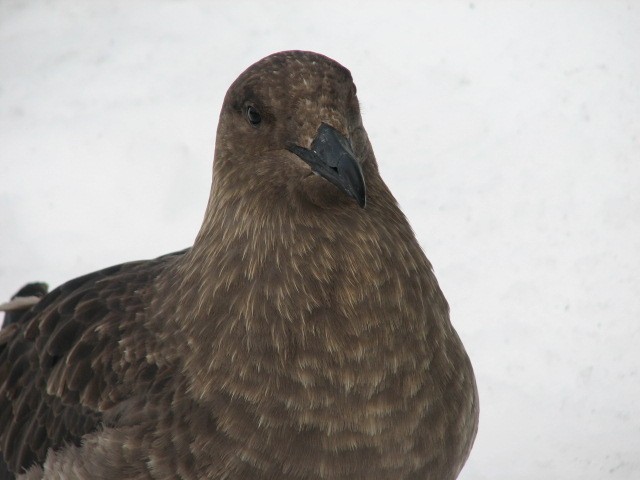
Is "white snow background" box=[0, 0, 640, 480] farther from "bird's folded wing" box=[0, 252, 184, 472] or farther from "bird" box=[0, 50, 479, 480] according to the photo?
"bird's folded wing" box=[0, 252, 184, 472]

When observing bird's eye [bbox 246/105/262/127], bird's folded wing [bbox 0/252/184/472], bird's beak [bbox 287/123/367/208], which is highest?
bird's eye [bbox 246/105/262/127]

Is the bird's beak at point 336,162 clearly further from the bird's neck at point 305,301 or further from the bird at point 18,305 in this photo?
the bird at point 18,305

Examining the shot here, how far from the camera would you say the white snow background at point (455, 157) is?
15.6ft

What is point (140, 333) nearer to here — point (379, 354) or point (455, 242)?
point (379, 354)

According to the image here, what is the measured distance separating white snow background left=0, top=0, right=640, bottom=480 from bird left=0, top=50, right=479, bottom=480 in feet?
4.62

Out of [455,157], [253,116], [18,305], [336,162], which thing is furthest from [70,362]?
[455,157]

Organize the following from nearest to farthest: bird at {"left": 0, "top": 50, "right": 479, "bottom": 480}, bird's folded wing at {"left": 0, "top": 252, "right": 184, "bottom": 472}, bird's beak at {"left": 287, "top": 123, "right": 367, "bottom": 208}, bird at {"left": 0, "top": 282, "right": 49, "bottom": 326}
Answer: bird's beak at {"left": 287, "top": 123, "right": 367, "bottom": 208} → bird at {"left": 0, "top": 50, "right": 479, "bottom": 480} → bird's folded wing at {"left": 0, "top": 252, "right": 184, "bottom": 472} → bird at {"left": 0, "top": 282, "right": 49, "bottom": 326}

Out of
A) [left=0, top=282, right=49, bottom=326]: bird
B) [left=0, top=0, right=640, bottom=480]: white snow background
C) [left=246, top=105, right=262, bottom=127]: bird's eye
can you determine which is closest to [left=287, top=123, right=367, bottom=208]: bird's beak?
Result: [left=246, top=105, right=262, bottom=127]: bird's eye

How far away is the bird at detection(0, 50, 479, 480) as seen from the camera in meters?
2.95

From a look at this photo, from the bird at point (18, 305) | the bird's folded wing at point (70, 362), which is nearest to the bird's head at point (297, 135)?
the bird's folded wing at point (70, 362)

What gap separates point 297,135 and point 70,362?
105 centimetres

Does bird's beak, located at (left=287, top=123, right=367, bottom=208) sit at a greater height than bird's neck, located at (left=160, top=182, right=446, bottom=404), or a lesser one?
greater

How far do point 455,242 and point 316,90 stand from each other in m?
2.65

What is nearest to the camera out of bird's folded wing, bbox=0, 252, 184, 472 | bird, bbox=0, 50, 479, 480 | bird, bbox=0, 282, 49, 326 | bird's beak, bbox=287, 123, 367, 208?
bird's beak, bbox=287, 123, 367, 208
